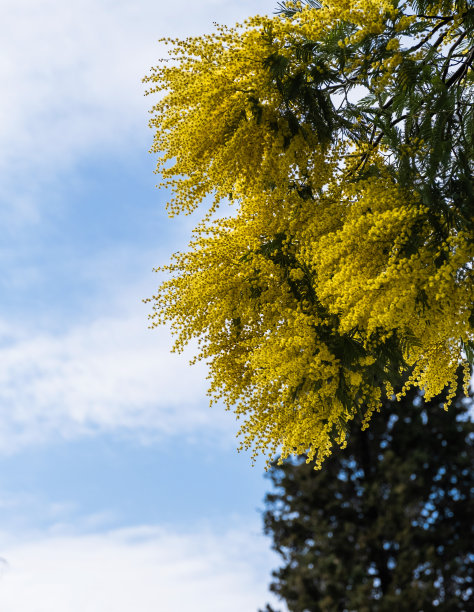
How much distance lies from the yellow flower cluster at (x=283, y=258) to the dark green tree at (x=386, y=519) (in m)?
11.0

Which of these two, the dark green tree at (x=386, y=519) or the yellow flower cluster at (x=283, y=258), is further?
the dark green tree at (x=386, y=519)

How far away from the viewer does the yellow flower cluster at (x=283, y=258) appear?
22.3 ft

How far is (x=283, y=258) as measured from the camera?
7.74 m

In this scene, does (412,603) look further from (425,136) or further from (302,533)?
(425,136)

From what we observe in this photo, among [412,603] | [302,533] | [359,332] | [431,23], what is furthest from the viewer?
[302,533]

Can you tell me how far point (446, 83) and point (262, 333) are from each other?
3066mm

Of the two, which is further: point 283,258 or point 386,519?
point 386,519

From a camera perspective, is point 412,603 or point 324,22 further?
point 412,603

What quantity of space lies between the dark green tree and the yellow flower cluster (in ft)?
36.2

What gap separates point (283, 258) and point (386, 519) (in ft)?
40.5

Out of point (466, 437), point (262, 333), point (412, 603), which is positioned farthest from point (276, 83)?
Answer: point (466, 437)

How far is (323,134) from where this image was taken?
25.5 feet

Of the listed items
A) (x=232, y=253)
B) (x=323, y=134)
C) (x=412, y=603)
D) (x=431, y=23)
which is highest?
(x=431, y=23)

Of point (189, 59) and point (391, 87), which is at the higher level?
point (189, 59)
